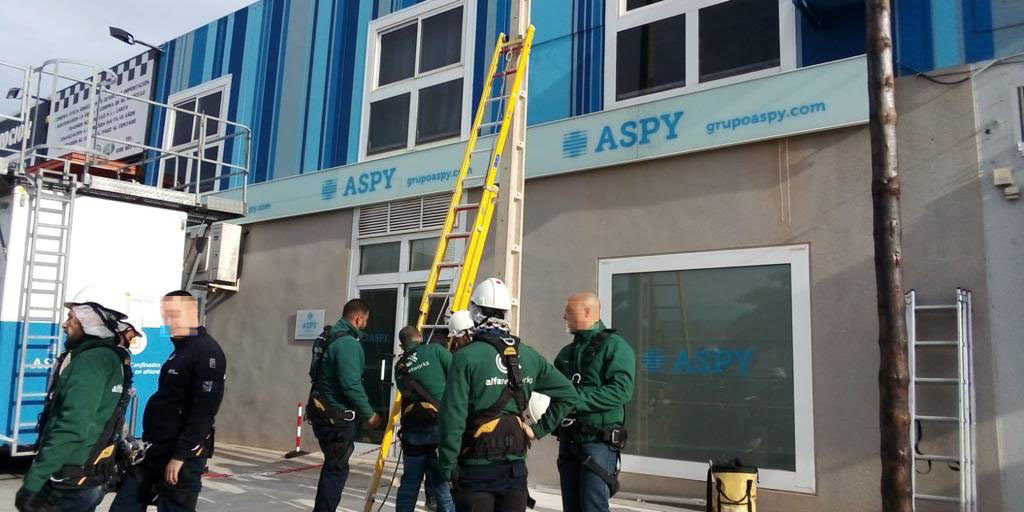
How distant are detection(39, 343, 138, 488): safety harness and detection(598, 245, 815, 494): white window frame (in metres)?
5.41

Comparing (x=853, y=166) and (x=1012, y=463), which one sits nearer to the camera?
(x=1012, y=463)

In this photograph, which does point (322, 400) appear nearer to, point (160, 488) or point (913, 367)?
point (160, 488)

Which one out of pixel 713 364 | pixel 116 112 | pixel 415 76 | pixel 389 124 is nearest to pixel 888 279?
pixel 713 364

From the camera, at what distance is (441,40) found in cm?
1141

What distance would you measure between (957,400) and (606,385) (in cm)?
356

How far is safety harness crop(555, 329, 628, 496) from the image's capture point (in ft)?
16.4

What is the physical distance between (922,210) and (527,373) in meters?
4.69

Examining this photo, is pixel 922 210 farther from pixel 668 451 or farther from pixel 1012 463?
pixel 668 451

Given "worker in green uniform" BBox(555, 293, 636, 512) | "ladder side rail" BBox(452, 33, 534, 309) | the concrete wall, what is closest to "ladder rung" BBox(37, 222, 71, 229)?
"ladder side rail" BBox(452, 33, 534, 309)

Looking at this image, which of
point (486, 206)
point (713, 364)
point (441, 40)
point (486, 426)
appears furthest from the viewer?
point (441, 40)

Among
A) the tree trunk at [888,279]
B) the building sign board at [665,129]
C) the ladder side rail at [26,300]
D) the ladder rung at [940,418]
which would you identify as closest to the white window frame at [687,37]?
the building sign board at [665,129]

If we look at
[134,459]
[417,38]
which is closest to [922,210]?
[134,459]

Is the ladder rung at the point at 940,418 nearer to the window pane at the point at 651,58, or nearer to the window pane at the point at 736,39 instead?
the window pane at the point at 736,39

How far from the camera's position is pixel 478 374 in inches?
160
